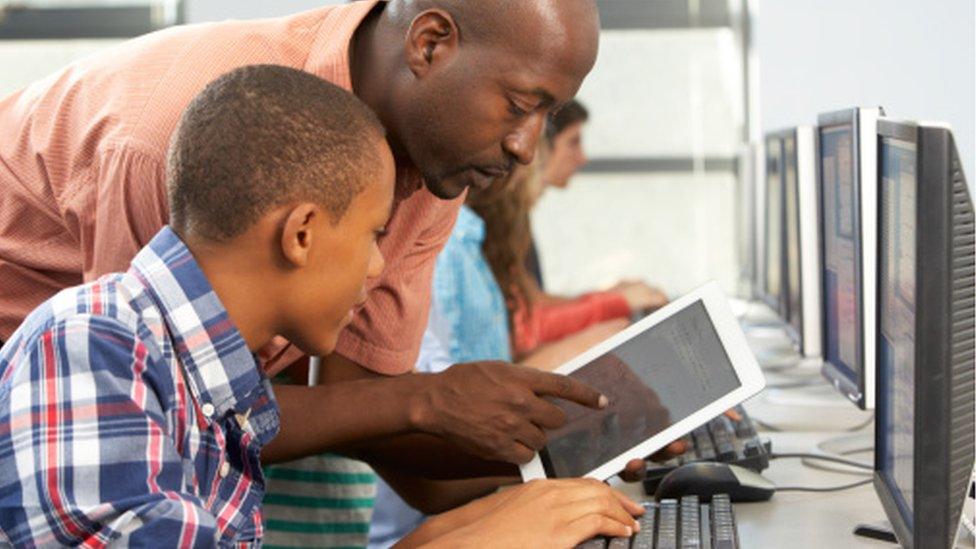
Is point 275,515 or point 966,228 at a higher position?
point 966,228

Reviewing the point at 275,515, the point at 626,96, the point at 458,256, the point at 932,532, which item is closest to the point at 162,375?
the point at 932,532

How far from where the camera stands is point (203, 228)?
50.9 inches

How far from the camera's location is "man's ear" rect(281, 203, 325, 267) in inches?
50.3

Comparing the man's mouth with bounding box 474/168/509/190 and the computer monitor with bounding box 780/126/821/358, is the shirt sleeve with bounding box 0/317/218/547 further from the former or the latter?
the computer monitor with bounding box 780/126/821/358

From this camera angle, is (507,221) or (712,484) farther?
(507,221)

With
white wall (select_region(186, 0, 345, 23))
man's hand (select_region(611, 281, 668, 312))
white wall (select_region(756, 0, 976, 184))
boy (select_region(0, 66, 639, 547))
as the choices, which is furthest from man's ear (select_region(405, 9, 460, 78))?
white wall (select_region(186, 0, 345, 23))

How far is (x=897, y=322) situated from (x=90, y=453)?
721 millimetres

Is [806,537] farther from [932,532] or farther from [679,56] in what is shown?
[679,56]

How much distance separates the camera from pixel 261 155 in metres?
1.29

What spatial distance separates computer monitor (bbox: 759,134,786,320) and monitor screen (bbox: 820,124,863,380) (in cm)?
78

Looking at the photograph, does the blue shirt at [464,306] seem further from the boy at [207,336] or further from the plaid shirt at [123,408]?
the plaid shirt at [123,408]

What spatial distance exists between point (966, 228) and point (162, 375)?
0.62 m

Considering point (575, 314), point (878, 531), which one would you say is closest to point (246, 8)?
point (575, 314)

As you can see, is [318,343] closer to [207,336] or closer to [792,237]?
[207,336]
